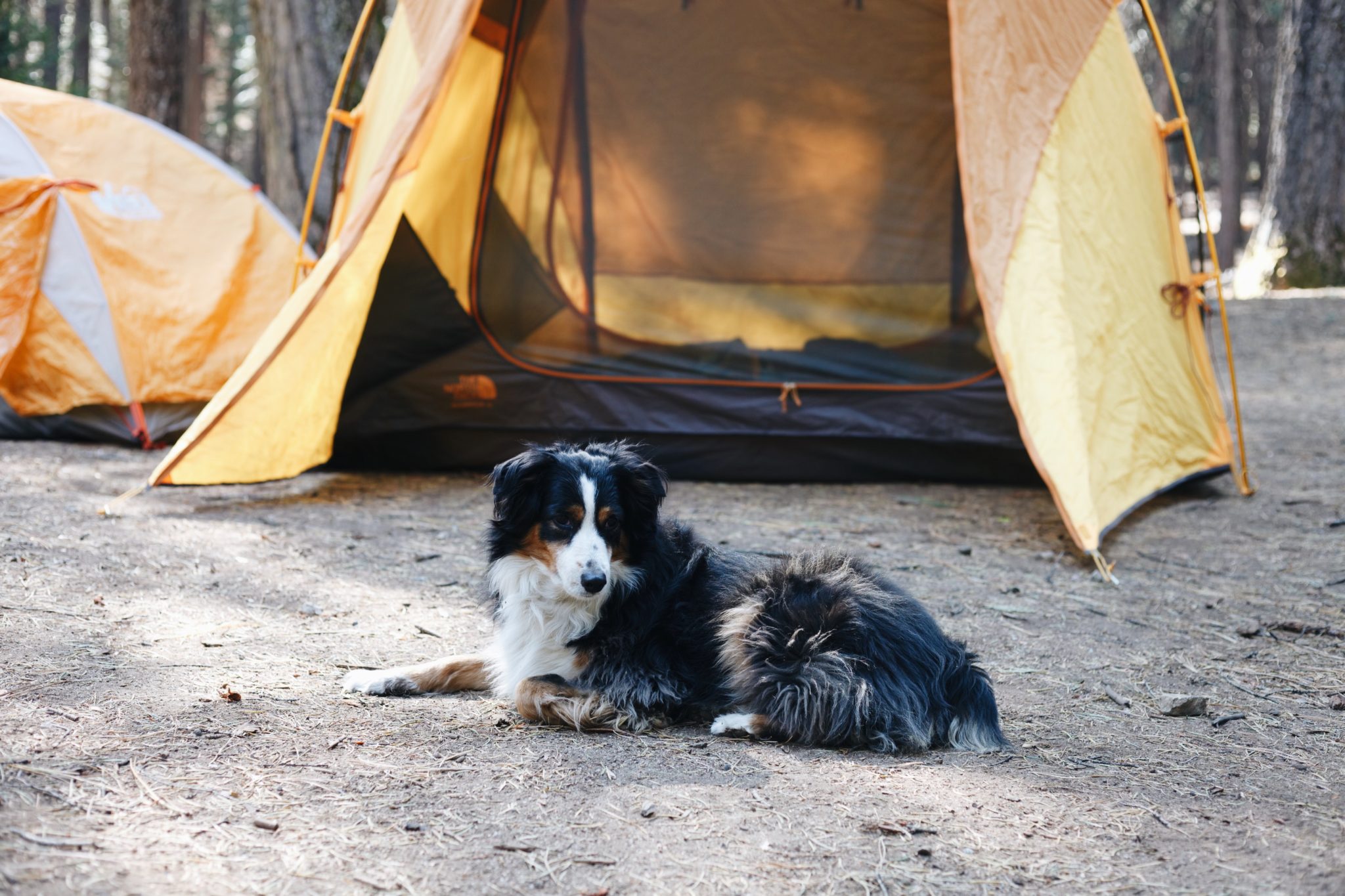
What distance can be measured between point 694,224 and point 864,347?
1.18 m

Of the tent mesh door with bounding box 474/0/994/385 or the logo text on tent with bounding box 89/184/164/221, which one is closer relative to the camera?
the tent mesh door with bounding box 474/0/994/385

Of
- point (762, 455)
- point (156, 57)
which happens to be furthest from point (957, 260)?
point (156, 57)

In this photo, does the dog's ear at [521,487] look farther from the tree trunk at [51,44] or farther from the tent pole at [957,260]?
the tree trunk at [51,44]

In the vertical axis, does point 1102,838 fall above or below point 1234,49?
below

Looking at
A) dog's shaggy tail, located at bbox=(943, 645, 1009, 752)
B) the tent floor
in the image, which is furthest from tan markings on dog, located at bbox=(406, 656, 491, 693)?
the tent floor

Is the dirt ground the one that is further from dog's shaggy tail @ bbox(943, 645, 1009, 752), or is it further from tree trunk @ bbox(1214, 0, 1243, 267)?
tree trunk @ bbox(1214, 0, 1243, 267)

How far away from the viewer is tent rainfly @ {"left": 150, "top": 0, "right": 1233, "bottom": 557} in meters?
5.45

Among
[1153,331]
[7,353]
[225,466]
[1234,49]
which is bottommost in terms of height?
[225,466]

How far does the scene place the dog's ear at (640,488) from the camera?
118 inches

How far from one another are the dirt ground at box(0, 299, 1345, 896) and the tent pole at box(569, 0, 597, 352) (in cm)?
166

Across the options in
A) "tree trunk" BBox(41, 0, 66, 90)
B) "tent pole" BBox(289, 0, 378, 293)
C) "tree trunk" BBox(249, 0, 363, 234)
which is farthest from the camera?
"tree trunk" BBox(41, 0, 66, 90)

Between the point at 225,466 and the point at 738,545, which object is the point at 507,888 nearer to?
the point at 738,545

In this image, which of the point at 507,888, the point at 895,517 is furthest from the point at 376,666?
the point at 895,517

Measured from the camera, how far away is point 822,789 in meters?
2.45
